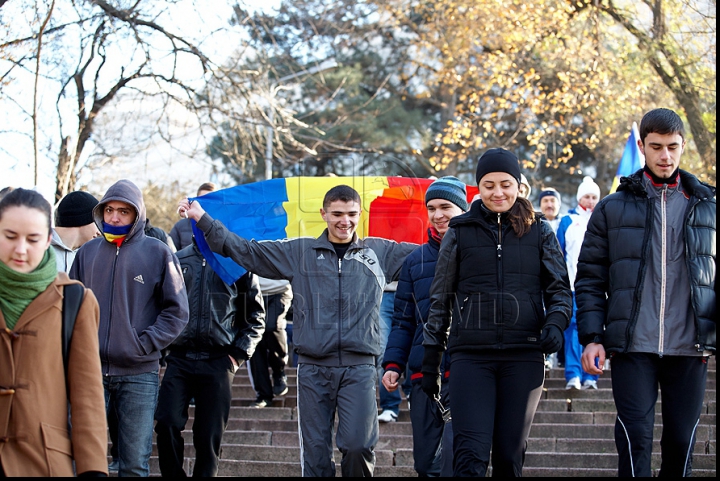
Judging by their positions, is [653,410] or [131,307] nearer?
[653,410]

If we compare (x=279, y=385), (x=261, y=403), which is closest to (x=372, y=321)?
(x=261, y=403)

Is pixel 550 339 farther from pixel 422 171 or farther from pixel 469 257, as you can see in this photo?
pixel 422 171

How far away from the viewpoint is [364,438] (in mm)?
6434

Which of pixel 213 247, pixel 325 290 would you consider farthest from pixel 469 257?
pixel 213 247

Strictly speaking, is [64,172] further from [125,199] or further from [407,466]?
[407,466]

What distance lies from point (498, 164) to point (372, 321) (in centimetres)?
155

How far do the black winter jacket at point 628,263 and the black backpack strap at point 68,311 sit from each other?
9.65ft

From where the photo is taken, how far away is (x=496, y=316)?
5.65 m

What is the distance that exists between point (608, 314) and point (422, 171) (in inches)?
990

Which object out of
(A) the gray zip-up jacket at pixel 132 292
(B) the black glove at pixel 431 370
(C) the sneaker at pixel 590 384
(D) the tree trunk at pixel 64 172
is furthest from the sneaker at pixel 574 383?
(D) the tree trunk at pixel 64 172

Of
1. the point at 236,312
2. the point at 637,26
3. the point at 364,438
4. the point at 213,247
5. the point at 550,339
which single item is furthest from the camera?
the point at 637,26

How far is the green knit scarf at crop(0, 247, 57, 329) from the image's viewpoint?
14.7 feet

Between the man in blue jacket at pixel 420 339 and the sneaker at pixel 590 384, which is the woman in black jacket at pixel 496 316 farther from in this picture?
the sneaker at pixel 590 384

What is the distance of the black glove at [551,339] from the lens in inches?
217
